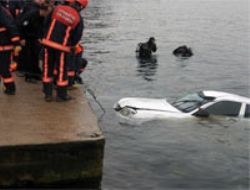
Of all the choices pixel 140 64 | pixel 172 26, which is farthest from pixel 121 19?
pixel 140 64

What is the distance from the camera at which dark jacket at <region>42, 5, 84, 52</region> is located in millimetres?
10156

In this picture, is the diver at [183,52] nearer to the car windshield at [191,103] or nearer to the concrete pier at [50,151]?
the car windshield at [191,103]

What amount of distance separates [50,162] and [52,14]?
3451 mm

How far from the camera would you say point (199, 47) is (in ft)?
128

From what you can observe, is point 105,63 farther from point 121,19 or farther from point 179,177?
point 121,19

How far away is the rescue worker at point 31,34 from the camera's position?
1182 cm

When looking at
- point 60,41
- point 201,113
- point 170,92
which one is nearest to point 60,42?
point 60,41

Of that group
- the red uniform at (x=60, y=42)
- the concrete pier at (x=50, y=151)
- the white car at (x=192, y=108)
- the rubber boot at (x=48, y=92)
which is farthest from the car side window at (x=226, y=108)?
the concrete pier at (x=50, y=151)

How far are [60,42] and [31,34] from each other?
2287 millimetres

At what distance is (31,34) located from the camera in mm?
12469

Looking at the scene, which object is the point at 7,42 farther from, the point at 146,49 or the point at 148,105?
the point at 146,49

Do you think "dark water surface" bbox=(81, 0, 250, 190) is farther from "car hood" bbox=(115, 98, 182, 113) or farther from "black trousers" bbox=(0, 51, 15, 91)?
"black trousers" bbox=(0, 51, 15, 91)

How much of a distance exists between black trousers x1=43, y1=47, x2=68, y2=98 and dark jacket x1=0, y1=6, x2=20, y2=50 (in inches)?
24.9

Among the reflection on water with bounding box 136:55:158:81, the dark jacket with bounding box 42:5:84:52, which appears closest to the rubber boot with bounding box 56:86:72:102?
→ the dark jacket with bounding box 42:5:84:52
